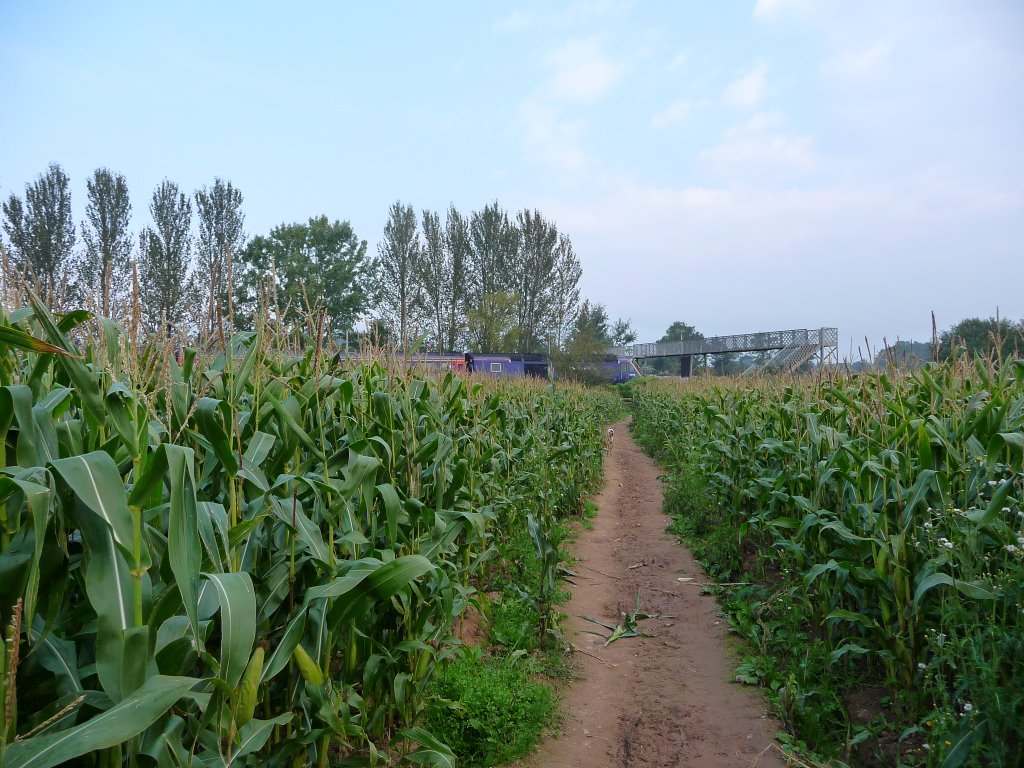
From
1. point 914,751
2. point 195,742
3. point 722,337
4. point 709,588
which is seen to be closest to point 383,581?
point 195,742

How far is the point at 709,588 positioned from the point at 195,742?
4.74 meters

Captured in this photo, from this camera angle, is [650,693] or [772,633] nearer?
[650,693]

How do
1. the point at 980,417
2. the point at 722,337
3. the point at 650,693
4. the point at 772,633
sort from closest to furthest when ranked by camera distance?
the point at 980,417
the point at 650,693
the point at 772,633
the point at 722,337

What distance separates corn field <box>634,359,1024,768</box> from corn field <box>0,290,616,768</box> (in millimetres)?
2117

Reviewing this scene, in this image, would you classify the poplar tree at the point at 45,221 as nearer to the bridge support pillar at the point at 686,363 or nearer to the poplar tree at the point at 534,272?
the poplar tree at the point at 534,272

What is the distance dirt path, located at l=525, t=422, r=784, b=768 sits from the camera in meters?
3.40

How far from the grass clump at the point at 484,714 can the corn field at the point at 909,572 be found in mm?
1445

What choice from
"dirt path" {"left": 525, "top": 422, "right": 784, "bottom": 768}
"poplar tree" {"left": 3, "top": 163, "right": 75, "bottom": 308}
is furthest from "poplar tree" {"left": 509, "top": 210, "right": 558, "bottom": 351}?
"dirt path" {"left": 525, "top": 422, "right": 784, "bottom": 768}

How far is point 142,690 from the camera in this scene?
5.00 ft

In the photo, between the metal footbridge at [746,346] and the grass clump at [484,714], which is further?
the metal footbridge at [746,346]

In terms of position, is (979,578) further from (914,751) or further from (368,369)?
(368,369)

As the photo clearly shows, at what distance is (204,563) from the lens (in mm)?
2248

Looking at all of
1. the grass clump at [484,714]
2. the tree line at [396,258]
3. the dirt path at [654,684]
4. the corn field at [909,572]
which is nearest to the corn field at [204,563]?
the grass clump at [484,714]

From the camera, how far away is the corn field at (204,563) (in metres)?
1.58
